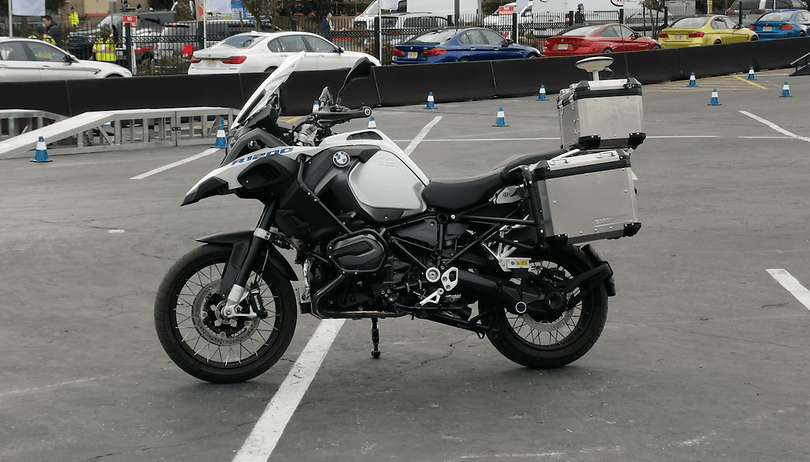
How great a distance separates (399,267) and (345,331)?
4.26 ft

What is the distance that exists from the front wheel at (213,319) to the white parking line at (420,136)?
9.52 m

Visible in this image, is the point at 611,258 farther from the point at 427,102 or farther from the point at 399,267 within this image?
the point at 427,102

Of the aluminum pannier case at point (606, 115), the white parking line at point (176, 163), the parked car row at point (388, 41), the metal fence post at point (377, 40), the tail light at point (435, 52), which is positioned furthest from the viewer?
the metal fence post at point (377, 40)

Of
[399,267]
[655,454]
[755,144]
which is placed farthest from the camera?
[755,144]

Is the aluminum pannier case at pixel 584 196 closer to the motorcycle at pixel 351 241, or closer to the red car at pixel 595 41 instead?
the motorcycle at pixel 351 241

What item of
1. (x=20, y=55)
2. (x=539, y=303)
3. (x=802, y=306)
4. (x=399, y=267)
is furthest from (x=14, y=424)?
(x=20, y=55)

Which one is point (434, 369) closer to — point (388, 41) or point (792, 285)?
point (792, 285)

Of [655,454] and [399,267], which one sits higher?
[399,267]

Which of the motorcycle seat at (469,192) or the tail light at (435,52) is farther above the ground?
the tail light at (435,52)

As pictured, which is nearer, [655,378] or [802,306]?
[655,378]

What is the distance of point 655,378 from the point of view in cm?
571

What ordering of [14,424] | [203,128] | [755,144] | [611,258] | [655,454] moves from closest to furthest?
[655,454] < [14,424] < [611,258] < [755,144] < [203,128]

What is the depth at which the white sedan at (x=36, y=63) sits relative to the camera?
2269cm

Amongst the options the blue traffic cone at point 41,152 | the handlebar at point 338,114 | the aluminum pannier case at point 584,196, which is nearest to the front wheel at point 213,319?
the handlebar at point 338,114
